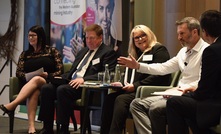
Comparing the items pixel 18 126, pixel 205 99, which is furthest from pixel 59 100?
pixel 205 99

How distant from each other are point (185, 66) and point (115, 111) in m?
0.79

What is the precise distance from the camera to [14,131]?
17.6 feet

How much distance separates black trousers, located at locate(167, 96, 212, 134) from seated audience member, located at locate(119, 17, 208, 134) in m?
0.29

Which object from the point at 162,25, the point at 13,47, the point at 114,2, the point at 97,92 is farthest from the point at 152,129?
the point at 13,47

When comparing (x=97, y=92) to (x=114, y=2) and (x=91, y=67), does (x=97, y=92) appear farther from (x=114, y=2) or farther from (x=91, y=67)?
(x=114, y=2)

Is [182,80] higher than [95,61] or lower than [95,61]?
lower

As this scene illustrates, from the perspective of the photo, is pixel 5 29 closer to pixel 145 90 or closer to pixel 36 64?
pixel 36 64

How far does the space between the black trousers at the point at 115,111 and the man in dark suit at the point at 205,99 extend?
792 millimetres

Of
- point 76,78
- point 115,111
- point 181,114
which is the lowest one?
point 115,111

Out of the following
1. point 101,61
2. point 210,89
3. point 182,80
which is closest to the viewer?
point 210,89

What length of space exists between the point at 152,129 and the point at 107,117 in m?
0.80

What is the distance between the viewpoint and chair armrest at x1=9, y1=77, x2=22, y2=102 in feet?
17.3

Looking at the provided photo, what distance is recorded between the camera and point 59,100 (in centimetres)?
465

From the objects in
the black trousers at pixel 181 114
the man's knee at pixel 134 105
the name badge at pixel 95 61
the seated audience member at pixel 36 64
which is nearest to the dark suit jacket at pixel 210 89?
the black trousers at pixel 181 114
